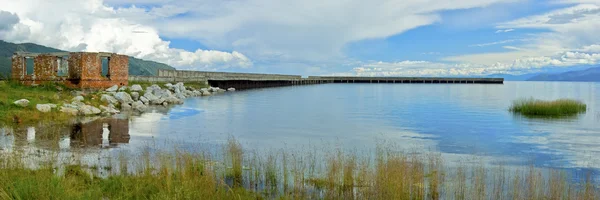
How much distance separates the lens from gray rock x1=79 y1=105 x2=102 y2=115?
26.0 m

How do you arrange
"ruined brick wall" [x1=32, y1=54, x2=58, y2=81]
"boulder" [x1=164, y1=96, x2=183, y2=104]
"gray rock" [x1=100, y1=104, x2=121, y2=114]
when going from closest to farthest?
"gray rock" [x1=100, y1=104, x2=121, y2=114] < "ruined brick wall" [x1=32, y1=54, x2=58, y2=81] < "boulder" [x1=164, y1=96, x2=183, y2=104]

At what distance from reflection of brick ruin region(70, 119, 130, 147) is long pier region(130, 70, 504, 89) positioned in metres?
26.1

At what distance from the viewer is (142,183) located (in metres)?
9.35

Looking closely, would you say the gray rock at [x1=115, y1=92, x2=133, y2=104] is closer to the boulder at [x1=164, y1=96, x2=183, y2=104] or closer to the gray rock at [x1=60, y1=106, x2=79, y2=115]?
the boulder at [x1=164, y1=96, x2=183, y2=104]

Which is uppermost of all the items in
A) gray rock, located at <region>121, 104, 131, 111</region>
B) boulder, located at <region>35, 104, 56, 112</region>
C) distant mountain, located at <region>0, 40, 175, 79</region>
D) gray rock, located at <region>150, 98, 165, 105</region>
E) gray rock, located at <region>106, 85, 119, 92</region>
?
distant mountain, located at <region>0, 40, 175, 79</region>

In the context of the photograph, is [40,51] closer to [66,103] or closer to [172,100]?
[172,100]

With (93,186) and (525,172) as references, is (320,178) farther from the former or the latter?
(525,172)

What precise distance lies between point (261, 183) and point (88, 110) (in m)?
18.8

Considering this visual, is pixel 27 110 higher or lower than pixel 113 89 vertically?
lower

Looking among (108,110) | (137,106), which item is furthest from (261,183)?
(137,106)

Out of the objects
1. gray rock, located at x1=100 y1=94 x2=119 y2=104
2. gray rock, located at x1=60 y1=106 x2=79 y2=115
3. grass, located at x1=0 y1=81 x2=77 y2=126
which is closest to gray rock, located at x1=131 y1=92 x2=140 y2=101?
gray rock, located at x1=100 y1=94 x2=119 y2=104

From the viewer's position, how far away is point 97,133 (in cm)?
1942

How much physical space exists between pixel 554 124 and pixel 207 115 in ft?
66.8

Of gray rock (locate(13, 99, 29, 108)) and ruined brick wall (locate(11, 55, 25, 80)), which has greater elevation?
ruined brick wall (locate(11, 55, 25, 80))
